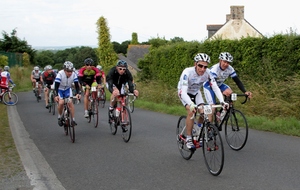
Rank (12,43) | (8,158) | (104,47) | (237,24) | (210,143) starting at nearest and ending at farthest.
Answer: (210,143), (8,158), (237,24), (104,47), (12,43)

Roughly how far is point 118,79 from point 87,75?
9.91 feet

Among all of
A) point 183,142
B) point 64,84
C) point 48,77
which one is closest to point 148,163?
point 183,142

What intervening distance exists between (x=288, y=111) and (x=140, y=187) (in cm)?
867

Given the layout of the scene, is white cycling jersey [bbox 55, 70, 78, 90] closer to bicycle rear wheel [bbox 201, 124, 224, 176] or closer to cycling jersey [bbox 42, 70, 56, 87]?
bicycle rear wheel [bbox 201, 124, 224, 176]

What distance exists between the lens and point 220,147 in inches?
268

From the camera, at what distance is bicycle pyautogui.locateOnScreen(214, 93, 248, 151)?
9141 mm

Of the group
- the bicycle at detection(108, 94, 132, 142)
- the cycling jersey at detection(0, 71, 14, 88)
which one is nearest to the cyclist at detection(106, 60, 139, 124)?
the bicycle at detection(108, 94, 132, 142)

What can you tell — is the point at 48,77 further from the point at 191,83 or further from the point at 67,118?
the point at 191,83

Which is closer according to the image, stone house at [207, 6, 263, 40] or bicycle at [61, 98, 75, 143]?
bicycle at [61, 98, 75, 143]

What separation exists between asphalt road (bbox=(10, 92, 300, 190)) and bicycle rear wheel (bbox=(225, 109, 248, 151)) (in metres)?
0.18

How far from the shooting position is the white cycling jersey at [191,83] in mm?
7984

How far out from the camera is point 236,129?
9.27 m

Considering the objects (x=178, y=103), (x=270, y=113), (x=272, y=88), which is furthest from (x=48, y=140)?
(x=178, y=103)

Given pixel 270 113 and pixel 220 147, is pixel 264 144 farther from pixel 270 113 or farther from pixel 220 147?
pixel 270 113
